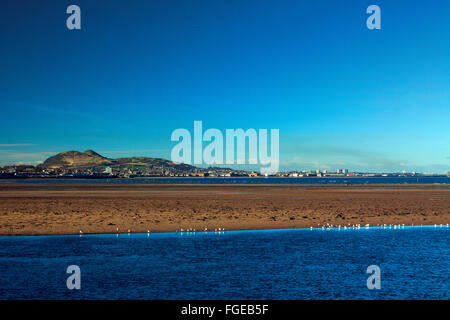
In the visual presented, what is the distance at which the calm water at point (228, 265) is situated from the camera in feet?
57.7

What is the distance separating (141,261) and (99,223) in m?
14.9

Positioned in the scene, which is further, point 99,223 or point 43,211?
point 43,211

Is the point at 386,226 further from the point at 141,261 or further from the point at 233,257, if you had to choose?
the point at 141,261

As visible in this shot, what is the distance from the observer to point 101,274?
66.7ft

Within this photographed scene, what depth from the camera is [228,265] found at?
22.2 meters

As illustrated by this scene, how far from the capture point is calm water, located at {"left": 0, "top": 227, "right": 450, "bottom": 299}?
17594 mm

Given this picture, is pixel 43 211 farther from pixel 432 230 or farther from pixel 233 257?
pixel 432 230

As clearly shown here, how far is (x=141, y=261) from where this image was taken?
23.0 meters

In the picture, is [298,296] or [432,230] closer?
[298,296]
